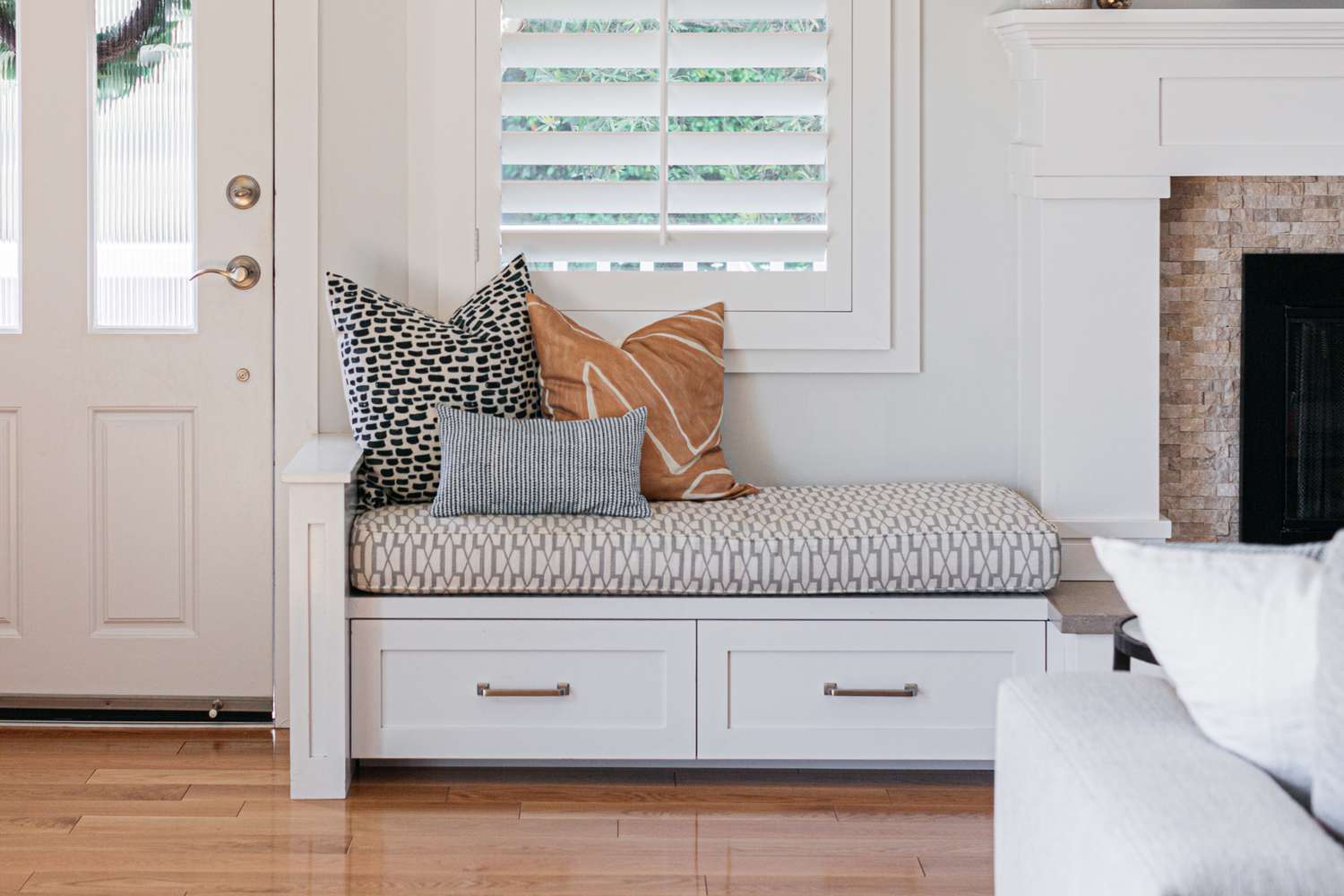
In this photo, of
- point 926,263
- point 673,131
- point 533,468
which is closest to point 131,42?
point 673,131

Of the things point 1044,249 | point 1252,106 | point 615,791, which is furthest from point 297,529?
point 1252,106

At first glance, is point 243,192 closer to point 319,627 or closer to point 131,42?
point 131,42

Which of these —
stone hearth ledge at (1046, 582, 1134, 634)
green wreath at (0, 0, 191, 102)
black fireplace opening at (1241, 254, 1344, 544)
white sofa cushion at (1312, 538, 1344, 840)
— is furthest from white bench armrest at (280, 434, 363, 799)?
black fireplace opening at (1241, 254, 1344, 544)

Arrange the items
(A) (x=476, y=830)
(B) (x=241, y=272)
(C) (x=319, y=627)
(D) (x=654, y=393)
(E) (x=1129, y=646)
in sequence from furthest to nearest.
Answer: (B) (x=241, y=272) < (D) (x=654, y=393) < (C) (x=319, y=627) < (A) (x=476, y=830) < (E) (x=1129, y=646)

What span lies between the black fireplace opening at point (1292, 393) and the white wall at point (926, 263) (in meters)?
0.52

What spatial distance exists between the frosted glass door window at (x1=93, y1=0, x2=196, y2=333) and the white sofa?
221cm

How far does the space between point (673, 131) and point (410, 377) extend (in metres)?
0.82

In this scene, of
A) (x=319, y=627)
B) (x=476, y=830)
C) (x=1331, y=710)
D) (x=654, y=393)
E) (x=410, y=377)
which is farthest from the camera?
(x=654, y=393)

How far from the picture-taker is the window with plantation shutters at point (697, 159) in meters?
2.98

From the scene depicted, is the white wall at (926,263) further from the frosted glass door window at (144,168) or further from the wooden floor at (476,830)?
the wooden floor at (476,830)

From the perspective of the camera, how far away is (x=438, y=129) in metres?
3.00

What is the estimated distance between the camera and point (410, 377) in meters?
2.76

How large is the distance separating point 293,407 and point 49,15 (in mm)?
999

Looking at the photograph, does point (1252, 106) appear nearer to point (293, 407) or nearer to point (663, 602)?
point (663, 602)
